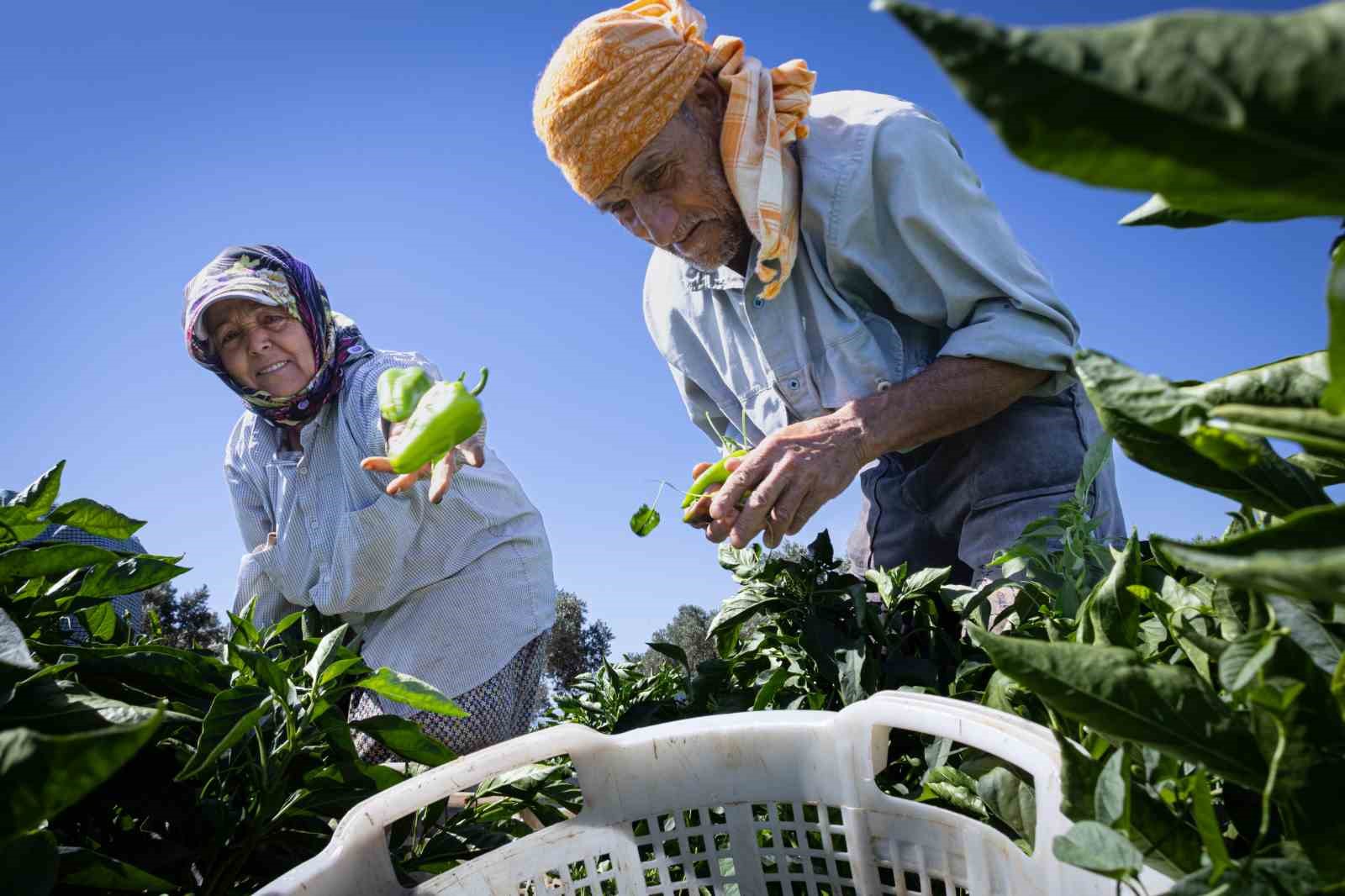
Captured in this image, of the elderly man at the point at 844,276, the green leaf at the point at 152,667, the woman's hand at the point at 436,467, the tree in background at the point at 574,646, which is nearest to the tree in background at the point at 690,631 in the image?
the tree in background at the point at 574,646

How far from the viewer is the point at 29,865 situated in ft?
1.45

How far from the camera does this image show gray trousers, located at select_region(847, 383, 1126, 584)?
6.62ft

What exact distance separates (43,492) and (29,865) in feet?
1.64

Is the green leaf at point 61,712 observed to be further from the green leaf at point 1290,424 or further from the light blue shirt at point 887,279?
the light blue shirt at point 887,279

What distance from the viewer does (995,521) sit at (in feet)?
6.60

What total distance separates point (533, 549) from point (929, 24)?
287 centimetres

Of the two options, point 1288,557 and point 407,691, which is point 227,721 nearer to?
point 407,691

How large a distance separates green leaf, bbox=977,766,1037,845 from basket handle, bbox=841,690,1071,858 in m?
0.02

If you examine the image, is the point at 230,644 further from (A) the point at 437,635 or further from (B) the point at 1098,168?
(A) the point at 437,635

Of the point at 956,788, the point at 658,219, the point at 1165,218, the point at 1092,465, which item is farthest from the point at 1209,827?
the point at 658,219

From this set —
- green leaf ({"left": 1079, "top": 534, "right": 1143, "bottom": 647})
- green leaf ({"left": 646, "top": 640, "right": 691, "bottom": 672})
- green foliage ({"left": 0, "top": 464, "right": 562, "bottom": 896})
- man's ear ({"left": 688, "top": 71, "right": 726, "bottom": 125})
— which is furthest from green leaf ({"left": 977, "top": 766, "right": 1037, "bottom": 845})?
man's ear ({"left": 688, "top": 71, "right": 726, "bottom": 125})

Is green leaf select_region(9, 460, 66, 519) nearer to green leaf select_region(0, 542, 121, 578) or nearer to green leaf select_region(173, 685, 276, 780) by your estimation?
green leaf select_region(0, 542, 121, 578)

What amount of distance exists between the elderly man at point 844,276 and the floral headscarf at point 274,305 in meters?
1.07

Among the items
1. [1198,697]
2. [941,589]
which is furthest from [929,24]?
[941,589]
